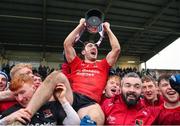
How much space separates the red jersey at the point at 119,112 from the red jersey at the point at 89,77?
34 centimetres

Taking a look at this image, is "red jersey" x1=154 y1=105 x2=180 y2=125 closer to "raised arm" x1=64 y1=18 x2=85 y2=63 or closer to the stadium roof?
"raised arm" x1=64 y1=18 x2=85 y2=63

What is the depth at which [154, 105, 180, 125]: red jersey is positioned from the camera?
2436mm

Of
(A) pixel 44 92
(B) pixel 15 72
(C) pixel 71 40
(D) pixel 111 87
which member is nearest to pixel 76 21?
(C) pixel 71 40

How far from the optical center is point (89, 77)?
332cm

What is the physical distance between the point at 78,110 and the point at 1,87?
47.0 inches

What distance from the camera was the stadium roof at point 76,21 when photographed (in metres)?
7.59

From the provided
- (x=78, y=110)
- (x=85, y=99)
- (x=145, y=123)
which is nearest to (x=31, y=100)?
(x=78, y=110)

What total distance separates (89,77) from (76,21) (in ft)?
16.7

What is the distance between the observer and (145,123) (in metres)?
2.53

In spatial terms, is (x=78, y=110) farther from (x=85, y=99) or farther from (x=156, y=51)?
(x=156, y=51)

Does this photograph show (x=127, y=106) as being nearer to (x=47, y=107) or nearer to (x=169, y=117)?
(x=169, y=117)

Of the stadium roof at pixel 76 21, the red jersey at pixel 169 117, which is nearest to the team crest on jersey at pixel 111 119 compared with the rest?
the red jersey at pixel 169 117

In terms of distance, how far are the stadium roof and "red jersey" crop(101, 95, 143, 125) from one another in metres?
4.96

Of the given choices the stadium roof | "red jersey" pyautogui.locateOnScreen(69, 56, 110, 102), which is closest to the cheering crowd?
"red jersey" pyautogui.locateOnScreen(69, 56, 110, 102)
